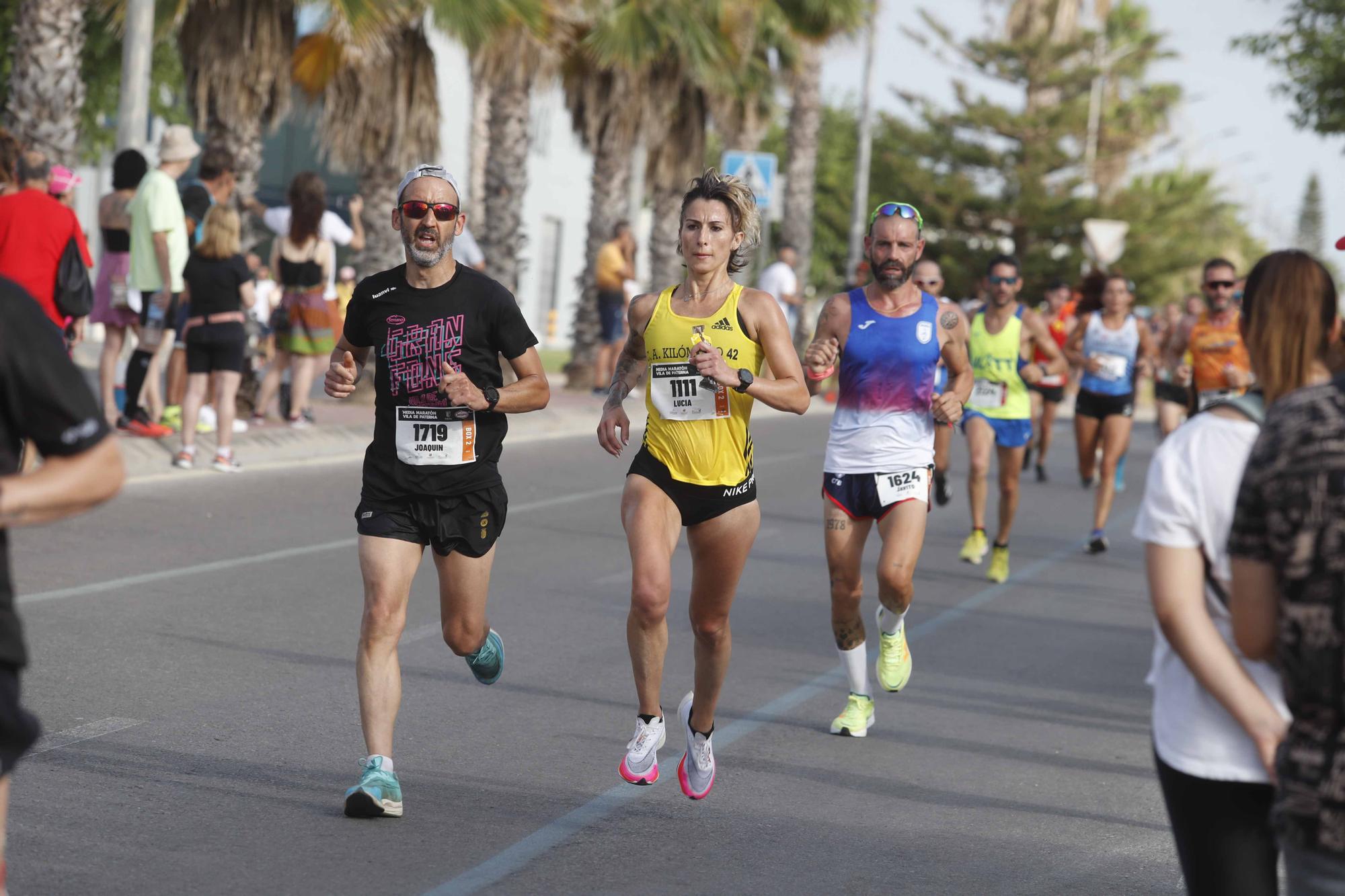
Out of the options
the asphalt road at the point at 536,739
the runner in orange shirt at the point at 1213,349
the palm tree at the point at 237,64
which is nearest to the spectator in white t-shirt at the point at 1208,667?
the asphalt road at the point at 536,739

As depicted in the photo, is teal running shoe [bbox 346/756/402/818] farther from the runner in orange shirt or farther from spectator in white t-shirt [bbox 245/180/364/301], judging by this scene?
spectator in white t-shirt [bbox 245/180/364/301]

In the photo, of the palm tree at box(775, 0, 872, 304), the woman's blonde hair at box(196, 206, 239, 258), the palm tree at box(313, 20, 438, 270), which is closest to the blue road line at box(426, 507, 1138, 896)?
the woman's blonde hair at box(196, 206, 239, 258)

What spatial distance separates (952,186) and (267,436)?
119 feet

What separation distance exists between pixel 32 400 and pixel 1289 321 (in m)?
2.10

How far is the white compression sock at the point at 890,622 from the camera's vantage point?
7430mm

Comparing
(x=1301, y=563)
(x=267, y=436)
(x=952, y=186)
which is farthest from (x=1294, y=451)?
(x=952, y=186)

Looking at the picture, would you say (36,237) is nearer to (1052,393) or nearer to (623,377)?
(623,377)

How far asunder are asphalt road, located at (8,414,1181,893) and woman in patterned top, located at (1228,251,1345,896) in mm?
2386

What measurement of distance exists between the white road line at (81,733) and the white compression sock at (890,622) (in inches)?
119

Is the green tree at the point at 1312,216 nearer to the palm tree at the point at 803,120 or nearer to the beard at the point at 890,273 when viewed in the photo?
the palm tree at the point at 803,120

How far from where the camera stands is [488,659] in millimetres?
6141

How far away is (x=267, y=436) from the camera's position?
15180 millimetres

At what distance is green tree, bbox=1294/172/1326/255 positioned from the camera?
166625mm

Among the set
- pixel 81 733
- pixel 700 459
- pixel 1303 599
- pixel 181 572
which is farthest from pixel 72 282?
pixel 1303 599
